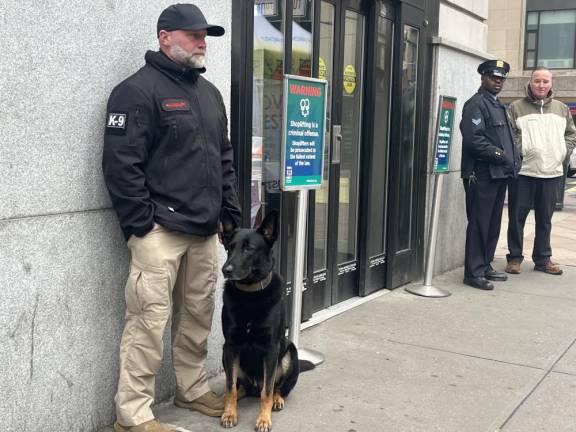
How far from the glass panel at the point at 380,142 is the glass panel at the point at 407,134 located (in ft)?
0.73

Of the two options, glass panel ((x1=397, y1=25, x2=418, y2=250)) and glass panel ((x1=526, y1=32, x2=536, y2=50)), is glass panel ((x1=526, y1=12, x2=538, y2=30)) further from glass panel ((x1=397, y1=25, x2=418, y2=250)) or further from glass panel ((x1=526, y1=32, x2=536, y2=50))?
glass panel ((x1=397, y1=25, x2=418, y2=250))

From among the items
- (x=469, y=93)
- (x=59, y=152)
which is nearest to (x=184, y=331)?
(x=59, y=152)

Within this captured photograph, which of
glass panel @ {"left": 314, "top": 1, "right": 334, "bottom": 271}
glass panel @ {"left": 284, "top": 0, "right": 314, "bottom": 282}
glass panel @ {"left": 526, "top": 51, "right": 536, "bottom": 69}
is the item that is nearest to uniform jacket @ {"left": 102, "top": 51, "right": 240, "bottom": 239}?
glass panel @ {"left": 284, "top": 0, "right": 314, "bottom": 282}

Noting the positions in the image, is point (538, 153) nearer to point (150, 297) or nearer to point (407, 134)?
point (407, 134)

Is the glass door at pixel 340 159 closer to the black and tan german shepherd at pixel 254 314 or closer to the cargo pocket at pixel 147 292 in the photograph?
the black and tan german shepherd at pixel 254 314

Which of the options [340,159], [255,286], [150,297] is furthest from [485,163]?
[150,297]

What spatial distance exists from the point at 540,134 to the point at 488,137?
105 cm

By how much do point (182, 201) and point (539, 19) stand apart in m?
29.2

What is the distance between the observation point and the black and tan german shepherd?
12.0 ft

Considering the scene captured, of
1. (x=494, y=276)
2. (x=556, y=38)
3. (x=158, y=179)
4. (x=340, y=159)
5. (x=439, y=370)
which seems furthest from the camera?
(x=556, y=38)

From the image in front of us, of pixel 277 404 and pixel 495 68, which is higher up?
pixel 495 68

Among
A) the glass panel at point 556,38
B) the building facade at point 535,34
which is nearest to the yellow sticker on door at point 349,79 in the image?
the building facade at point 535,34

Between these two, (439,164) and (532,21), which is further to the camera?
(532,21)

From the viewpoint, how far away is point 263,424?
3.77 meters
